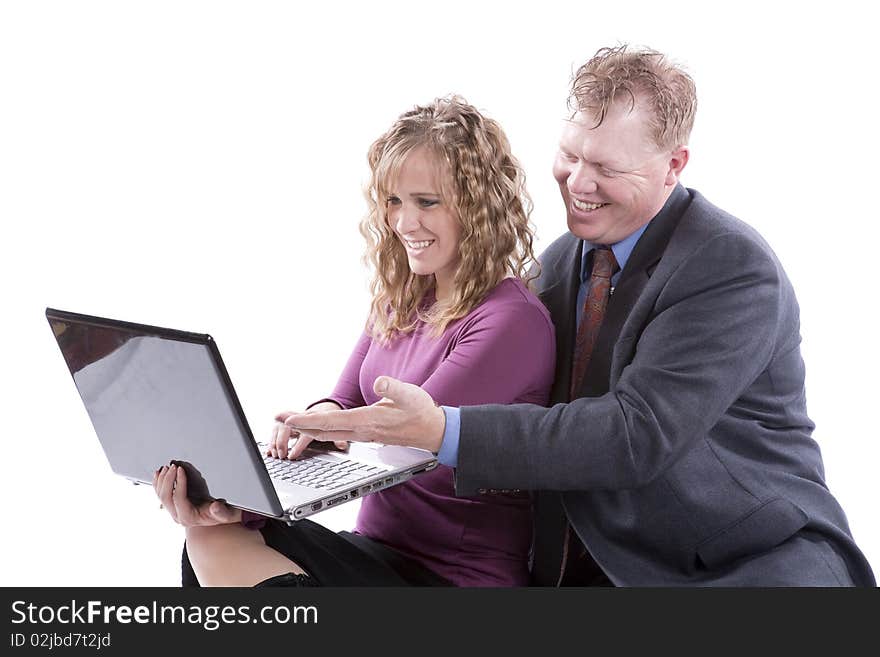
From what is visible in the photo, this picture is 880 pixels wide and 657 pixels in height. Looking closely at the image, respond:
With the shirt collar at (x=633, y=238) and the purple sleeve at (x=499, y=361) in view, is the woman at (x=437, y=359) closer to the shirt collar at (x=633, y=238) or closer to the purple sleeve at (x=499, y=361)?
the purple sleeve at (x=499, y=361)

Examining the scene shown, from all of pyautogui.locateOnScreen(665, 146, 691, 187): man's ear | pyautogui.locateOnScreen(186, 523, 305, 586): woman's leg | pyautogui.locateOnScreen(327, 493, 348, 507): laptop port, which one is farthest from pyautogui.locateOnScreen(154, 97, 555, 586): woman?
pyautogui.locateOnScreen(665, 146, 691, 187): man's ear

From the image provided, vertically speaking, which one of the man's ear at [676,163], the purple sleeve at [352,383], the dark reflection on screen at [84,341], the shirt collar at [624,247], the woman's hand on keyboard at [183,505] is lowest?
the woman's hand on keyboard at [183,505]

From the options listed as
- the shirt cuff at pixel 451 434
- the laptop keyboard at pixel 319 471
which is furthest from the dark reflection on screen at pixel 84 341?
the shirt cuff at pixel 451 434

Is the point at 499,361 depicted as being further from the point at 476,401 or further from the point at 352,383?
the point at 352,383

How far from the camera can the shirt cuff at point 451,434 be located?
190cm

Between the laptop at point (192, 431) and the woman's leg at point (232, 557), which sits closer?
the laptop at point (192, 431)

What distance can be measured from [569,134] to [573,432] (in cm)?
61

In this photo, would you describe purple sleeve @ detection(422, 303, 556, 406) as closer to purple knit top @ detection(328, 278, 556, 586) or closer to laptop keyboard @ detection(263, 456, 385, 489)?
purple knit top @ detection(328, 278, 556, 586)

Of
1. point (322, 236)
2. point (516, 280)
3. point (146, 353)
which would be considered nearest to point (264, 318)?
point (322, 236)

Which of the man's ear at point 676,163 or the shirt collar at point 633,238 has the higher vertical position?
the man's ear at point 676,163

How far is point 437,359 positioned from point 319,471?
1.07ft

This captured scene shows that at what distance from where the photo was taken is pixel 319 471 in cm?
207

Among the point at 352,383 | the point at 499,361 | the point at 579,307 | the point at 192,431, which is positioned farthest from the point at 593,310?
the point at 192,431

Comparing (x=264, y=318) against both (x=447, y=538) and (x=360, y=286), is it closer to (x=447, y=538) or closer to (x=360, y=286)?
(x=360, y=286)
